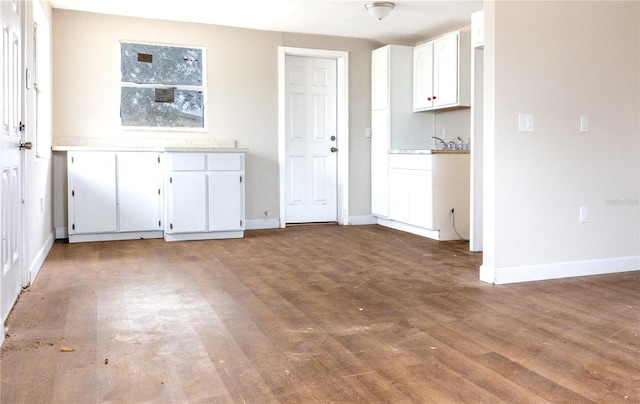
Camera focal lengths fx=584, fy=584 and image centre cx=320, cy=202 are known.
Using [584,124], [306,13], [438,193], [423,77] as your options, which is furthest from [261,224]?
[584,124]

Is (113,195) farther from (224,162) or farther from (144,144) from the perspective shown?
(224,162)

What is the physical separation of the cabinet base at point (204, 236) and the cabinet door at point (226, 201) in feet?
0.20

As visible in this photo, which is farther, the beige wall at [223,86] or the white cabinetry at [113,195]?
the beige wall at [223,86]

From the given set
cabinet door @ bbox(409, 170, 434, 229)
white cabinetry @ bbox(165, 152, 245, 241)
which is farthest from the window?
cabinet door @ bbox(409, 170, 434, 229)

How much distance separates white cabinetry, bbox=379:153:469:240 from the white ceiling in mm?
1400

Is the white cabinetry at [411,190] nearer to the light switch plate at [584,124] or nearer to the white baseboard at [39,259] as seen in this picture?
the light switch plate at [584,124]

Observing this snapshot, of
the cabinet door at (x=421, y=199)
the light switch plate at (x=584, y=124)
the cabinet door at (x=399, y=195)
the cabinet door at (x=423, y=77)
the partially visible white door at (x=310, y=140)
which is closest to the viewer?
the light switch plate at (x=584, y=124)

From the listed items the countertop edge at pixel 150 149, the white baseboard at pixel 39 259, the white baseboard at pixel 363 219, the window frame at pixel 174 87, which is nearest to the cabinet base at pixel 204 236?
the countertop edge at pixel 150 149

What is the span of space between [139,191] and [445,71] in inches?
130

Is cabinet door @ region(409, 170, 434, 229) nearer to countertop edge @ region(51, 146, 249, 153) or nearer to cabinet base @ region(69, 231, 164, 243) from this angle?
countertop edge @ region(51, 146, 249, 153)

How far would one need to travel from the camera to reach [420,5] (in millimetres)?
5461

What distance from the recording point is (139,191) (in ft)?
18.4

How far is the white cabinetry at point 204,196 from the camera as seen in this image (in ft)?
18.2

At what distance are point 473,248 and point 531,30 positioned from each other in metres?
1.93
